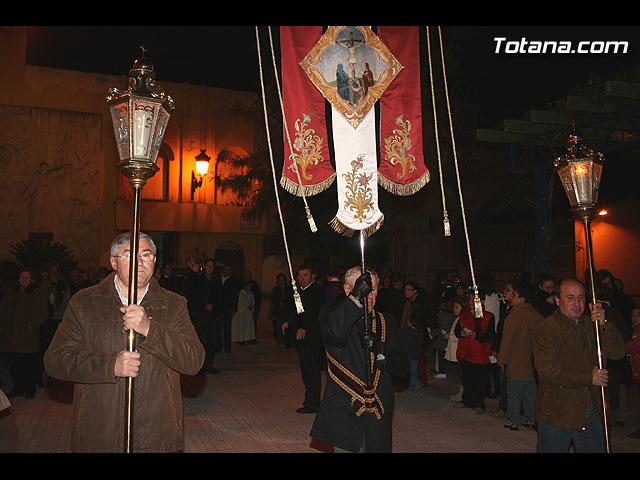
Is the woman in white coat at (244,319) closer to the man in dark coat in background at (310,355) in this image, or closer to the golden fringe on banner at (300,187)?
the man in dark coat in background at (310,355)

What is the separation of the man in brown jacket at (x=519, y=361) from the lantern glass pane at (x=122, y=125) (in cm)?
565

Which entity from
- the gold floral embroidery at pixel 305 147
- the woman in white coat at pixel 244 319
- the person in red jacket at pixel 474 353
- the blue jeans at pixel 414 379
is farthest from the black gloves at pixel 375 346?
the woman in white coat at pixel 244 319

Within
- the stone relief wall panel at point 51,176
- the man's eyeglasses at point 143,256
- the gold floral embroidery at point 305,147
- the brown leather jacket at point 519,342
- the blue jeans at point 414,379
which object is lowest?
the blue jeans at point 414,379

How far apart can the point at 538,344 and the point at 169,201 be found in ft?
58.4

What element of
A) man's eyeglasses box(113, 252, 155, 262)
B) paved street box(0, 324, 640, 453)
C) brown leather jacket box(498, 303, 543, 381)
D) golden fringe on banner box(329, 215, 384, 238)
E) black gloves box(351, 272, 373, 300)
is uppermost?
golden fringe on banner box(329, 215, 384, 238)

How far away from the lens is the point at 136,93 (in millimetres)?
3432

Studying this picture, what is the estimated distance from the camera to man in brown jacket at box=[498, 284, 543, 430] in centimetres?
729

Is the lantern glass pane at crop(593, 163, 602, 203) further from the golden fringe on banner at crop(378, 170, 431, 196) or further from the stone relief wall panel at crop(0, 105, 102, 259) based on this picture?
the stone relief wall panel at crop(0, 105, 102, 259)

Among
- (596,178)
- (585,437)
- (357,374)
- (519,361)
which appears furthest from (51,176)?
(585,437)

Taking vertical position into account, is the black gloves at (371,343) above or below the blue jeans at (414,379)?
above

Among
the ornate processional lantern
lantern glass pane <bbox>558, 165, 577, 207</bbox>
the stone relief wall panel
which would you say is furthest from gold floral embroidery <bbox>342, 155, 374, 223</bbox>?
the stone relief wall panel

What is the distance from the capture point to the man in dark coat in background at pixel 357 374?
13.5ft

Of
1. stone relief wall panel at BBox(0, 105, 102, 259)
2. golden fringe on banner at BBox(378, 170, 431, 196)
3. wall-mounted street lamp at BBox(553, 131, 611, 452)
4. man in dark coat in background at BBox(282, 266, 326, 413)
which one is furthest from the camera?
stone relief wall panel at BBox(0, 105, 102, 259)

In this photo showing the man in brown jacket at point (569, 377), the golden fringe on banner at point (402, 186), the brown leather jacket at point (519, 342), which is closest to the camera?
the man in brown jacket at point (569, 377)
